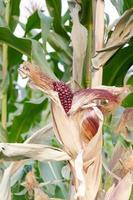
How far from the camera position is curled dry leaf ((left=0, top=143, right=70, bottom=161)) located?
1111mm

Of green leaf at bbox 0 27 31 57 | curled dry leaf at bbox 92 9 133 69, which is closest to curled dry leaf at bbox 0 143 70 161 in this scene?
curled dry leaf at bbox 92 9 133 69

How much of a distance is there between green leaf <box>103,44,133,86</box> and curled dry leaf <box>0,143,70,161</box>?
20.7 inches

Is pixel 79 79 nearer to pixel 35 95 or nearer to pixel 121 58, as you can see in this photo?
pixel 121 58

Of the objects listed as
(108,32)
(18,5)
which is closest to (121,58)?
(108,32)

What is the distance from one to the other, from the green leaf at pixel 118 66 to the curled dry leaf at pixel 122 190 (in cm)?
49

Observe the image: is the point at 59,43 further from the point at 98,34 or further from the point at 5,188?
the point at 5,188

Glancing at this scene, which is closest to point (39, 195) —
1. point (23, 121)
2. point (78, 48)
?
point (78, 48)

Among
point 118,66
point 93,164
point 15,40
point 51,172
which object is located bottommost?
point 51,172

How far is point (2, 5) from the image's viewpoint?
2074 millimetres

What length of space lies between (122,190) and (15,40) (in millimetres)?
589

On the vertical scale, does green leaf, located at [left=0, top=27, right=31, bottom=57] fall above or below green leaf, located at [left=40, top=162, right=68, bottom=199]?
above

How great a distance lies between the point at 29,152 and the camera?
1.14 metres

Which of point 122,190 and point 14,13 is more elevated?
point 14,13

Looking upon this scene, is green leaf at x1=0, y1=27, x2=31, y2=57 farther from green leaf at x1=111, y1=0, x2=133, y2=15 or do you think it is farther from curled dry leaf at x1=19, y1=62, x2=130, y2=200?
curled dry leaf at x1=19, y1=62, x2=130, y2=200
